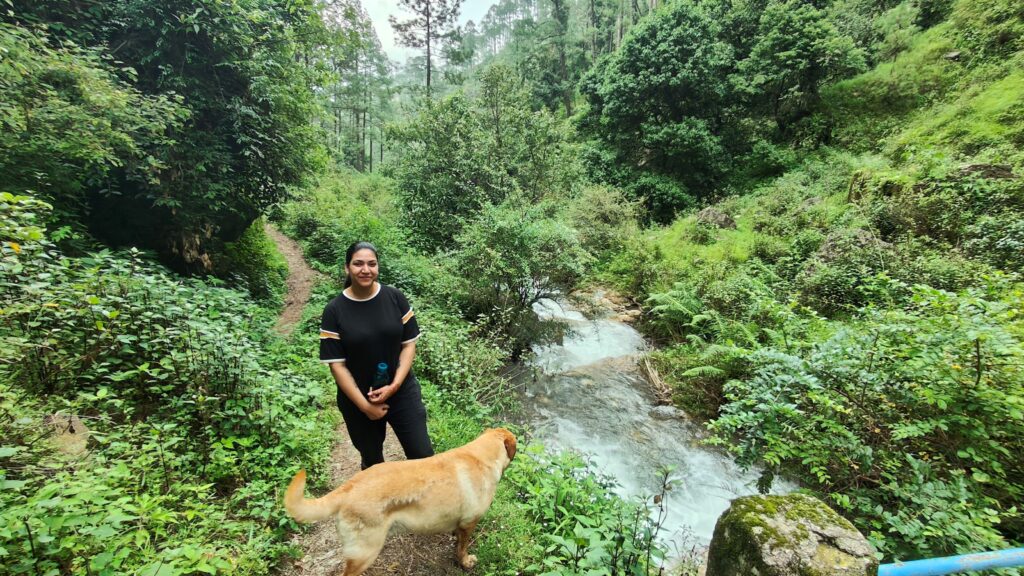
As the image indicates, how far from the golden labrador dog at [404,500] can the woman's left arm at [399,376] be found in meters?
0.48

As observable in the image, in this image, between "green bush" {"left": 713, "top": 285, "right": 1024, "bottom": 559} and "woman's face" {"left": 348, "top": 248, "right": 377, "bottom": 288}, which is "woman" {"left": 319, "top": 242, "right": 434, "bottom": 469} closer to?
"woman's face" {"left": 348, "top": 248, "right": 377, "bottom": 288}

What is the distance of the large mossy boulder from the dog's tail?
2.77 meters

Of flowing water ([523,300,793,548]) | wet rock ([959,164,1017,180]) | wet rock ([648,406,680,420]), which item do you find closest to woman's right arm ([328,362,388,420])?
flowing water ([523,300,793,548])

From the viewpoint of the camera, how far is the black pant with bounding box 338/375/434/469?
2.84m

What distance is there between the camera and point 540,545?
3082mm

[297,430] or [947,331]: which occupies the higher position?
[947,331]

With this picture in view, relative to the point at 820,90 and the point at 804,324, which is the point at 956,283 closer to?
the point at 804,324

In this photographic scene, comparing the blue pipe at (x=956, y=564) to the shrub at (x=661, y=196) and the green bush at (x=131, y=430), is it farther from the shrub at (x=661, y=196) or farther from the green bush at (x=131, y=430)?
the shrub at (x=661, y=196)

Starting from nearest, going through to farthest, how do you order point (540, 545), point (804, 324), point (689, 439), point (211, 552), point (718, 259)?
point (211, 552)
point (540, 545)
point (804, 324)
point (689, 439)
point (718, 259)

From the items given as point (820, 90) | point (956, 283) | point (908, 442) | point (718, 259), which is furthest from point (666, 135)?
point (908, 442)

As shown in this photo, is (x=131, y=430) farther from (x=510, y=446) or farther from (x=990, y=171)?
(x=990, y=171)

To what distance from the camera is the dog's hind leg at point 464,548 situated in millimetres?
2699

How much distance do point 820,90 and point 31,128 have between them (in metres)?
26.2

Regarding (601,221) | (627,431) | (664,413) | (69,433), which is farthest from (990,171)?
(69,433)
